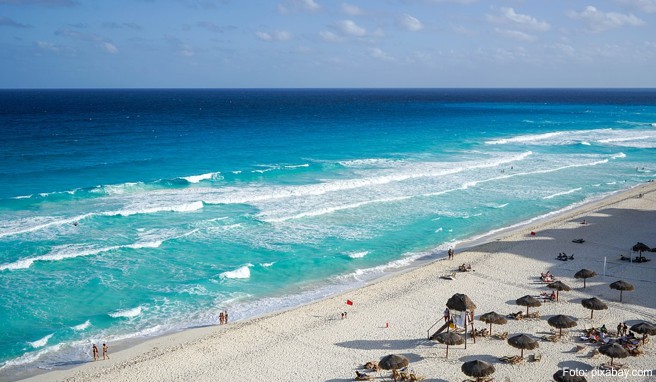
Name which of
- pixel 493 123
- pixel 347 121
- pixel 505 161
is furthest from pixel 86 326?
pixel 493 123

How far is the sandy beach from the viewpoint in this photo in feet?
62.7

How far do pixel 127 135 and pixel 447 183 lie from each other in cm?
4602

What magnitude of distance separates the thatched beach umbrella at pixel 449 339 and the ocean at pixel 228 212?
8.07 metres

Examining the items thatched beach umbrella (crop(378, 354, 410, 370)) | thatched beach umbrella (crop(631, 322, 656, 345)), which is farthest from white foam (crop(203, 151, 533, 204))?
thatched beach umbrella (crop(631, 322, 656, 345))

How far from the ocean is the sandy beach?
1.89 meters

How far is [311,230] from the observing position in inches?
1416

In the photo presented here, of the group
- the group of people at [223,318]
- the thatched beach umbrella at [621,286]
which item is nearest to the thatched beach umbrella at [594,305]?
the thatched beach umbrella at [621,286]

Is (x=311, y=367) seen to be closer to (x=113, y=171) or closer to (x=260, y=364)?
(x=260, y=364)

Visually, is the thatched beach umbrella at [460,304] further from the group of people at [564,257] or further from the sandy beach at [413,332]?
the group of people at [564,257]

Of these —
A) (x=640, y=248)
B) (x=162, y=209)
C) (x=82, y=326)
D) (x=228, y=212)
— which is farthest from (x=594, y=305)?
(x=162, y=209)

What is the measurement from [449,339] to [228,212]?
2316cm

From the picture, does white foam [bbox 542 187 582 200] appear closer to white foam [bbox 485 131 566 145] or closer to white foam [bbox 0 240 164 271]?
white foam [bbox 485 131 566 145]

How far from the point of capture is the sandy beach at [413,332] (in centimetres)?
1912

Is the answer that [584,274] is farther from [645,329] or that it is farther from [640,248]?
[640,248]
